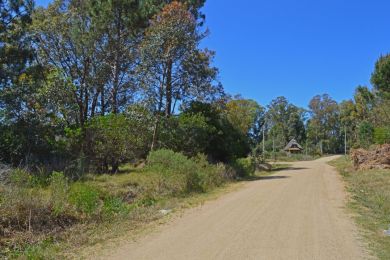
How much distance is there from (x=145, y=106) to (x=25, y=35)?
770cm

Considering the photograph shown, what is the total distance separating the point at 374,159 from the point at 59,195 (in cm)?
2815

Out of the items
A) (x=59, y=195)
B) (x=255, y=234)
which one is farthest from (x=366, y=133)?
(x=59, y=195)

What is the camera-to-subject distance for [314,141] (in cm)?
10631

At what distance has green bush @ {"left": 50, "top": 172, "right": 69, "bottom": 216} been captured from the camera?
1030 cm

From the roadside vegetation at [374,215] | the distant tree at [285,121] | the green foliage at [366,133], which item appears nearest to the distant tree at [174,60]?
the roadside vegetation at [374,215]

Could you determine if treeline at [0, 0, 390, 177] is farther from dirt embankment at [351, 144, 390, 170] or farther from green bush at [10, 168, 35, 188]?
dirt embankment at [351, 144, 390, 170]

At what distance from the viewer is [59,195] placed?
10742 mm

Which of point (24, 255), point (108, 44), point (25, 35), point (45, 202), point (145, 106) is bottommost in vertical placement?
point (24, 255)

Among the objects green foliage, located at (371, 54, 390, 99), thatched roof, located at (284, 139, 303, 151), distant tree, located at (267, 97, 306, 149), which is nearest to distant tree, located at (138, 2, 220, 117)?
green foliage, located at (371, 54, 390, 99)

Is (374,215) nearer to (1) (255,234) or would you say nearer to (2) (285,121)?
(1) (255,234)

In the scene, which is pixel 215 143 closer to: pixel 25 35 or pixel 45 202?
pixel 25 35

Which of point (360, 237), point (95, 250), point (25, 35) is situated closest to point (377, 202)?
point (360, 237)

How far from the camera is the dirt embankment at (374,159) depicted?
3172 centimetres

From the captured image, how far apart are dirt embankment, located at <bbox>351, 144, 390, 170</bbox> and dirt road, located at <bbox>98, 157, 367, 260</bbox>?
19.2 m
